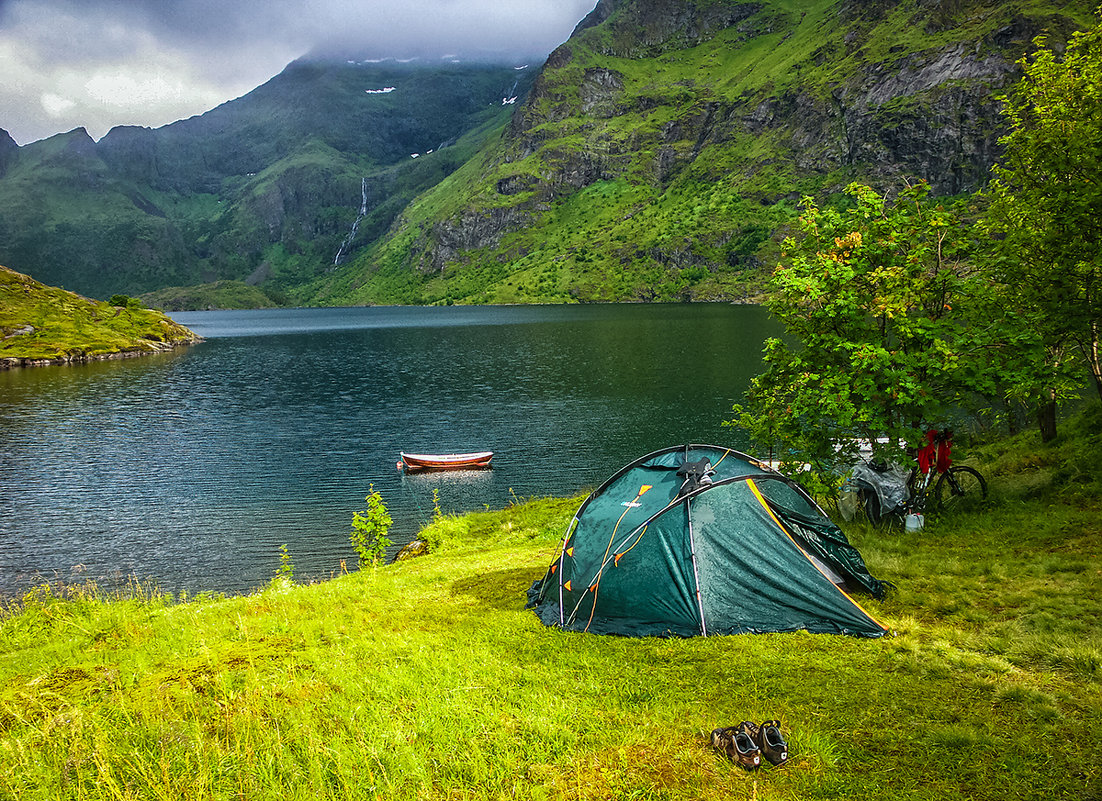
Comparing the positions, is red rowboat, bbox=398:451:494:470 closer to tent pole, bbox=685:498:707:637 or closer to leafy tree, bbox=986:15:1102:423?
tent pole, bbox=685:498:707:637

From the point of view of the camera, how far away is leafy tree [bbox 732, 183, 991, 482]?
15.3m

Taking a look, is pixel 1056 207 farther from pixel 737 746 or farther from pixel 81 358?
pixel 81 358

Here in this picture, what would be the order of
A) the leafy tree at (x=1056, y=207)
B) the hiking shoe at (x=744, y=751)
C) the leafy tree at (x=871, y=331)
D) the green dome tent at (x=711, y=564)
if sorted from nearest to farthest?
the hiking shoe at (x=744, y=751)
the green dome tent at (x=711, y=564)
the leafy tree at (x=1056, y=207)
the leafy tree at (x=871, y=331)

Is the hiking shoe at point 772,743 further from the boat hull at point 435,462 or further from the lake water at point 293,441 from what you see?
the boat hull at point 435,462

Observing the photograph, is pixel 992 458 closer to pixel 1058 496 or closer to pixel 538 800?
pixel 1058 496

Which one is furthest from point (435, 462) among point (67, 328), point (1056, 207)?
point (67, 328)

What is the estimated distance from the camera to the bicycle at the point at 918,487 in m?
16.0

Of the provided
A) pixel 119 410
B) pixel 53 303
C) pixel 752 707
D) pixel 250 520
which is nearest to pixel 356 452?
pixel 250 520

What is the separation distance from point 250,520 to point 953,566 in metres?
35.3

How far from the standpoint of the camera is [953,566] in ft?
42.3

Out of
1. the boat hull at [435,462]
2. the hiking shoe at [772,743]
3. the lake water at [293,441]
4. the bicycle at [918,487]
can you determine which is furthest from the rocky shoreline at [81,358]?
the hiking shoe at [772,743]

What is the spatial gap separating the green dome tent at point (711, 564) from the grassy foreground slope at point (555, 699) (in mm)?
Answer: 518

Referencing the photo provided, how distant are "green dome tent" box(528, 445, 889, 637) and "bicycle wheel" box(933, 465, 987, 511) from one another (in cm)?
635

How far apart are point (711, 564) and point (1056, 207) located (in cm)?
1341
